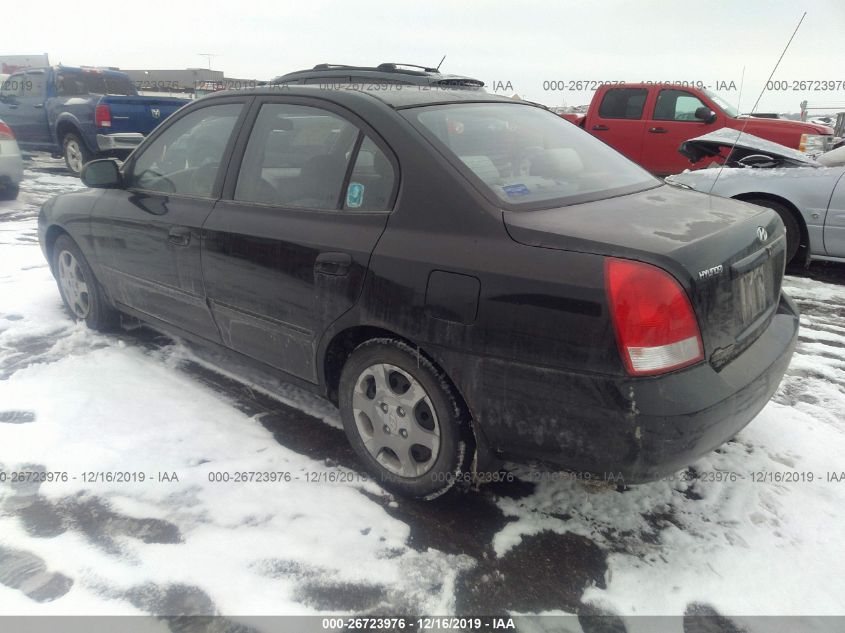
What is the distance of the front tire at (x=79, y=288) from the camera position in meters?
4.08

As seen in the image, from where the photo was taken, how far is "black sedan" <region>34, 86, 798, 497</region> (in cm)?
194

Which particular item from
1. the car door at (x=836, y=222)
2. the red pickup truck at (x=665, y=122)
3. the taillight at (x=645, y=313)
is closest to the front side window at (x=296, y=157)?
the taillight at (x=645, y=313)

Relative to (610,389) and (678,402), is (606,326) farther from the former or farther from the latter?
(678,402)

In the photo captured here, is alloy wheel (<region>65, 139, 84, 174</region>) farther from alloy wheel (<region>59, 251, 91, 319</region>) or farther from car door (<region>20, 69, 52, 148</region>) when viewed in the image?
alloy wheel (<region>59, 251, 91, 319</region>)

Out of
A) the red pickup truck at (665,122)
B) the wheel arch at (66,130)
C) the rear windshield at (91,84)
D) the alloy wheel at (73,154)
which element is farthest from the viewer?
the rear windshield at (91,84)

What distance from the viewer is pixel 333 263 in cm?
250

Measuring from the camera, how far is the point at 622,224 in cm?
214

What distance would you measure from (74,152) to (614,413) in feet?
39.7

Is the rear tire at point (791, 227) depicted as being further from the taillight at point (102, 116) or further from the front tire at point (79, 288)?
the taillight at point (102, 116)

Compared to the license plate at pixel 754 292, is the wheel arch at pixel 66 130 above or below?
above

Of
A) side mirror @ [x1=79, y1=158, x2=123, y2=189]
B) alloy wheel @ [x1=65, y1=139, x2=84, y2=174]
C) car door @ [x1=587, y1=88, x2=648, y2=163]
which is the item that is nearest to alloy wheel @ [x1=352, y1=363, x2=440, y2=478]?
side mirror @ [x1=79, y1=158, x2=123, y2=189]

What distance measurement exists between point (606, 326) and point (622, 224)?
0.46 m

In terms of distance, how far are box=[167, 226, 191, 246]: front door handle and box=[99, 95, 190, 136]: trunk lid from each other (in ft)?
27.5

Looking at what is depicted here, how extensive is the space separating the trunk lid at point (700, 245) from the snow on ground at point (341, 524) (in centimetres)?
77
